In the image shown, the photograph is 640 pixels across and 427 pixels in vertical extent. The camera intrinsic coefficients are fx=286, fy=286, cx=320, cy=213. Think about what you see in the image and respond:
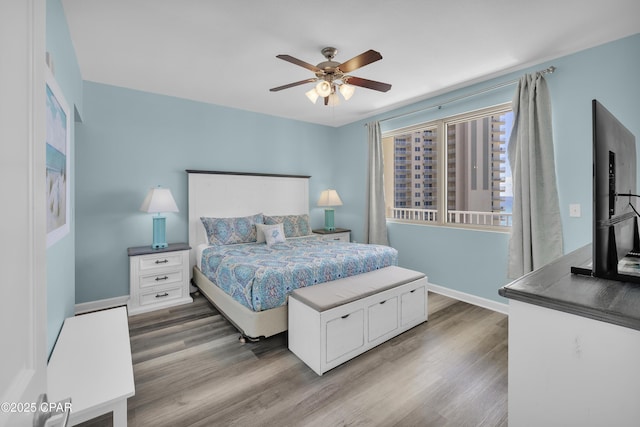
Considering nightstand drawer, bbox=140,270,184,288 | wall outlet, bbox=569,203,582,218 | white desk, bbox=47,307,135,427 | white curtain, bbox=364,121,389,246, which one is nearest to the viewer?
white desk, bbox=47,307,135,427

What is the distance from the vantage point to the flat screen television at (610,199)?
3.29ft

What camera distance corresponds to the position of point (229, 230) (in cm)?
380

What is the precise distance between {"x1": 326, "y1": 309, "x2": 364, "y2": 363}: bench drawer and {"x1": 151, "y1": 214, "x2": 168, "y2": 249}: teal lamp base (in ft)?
8.07

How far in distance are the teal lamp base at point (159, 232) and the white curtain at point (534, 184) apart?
393 cm

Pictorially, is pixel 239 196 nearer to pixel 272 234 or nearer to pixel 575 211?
pixel 272 234

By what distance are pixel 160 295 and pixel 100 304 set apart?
0.71m

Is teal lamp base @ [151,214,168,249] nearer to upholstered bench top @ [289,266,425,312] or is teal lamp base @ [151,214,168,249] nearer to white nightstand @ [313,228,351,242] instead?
upholstered bench top @ [289,266,425,312]

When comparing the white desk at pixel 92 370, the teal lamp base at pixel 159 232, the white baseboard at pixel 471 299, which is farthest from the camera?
the teal lamp base at pixel 159 232

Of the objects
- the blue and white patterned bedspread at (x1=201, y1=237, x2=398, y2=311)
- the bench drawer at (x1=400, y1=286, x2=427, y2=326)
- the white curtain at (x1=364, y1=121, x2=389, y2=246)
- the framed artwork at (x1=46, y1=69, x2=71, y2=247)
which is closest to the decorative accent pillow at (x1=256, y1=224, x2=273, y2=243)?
the blue and white patterned bedspread at (x1=201, y1=237, x2=398, y2=311)

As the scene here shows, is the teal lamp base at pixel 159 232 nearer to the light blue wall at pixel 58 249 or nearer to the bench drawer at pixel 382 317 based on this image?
the light blue wall at pixel 58 249

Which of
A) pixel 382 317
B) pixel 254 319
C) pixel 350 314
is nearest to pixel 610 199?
pixel 350 314

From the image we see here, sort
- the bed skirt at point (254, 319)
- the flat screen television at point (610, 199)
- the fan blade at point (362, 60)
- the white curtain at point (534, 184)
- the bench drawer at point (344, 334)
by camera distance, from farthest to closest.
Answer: the white curtain at point (534, 184) < the bed skirt at point (254, 319) < the bench drawer at point (344, 334) < the fan blade at point (362, 60) < the flat screen television at point (610, 199)

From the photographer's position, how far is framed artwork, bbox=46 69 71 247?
1.47 meters

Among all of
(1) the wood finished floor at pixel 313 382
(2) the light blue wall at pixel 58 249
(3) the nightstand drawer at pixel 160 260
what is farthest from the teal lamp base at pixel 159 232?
(2) the light blue wall at pixel 58 249
